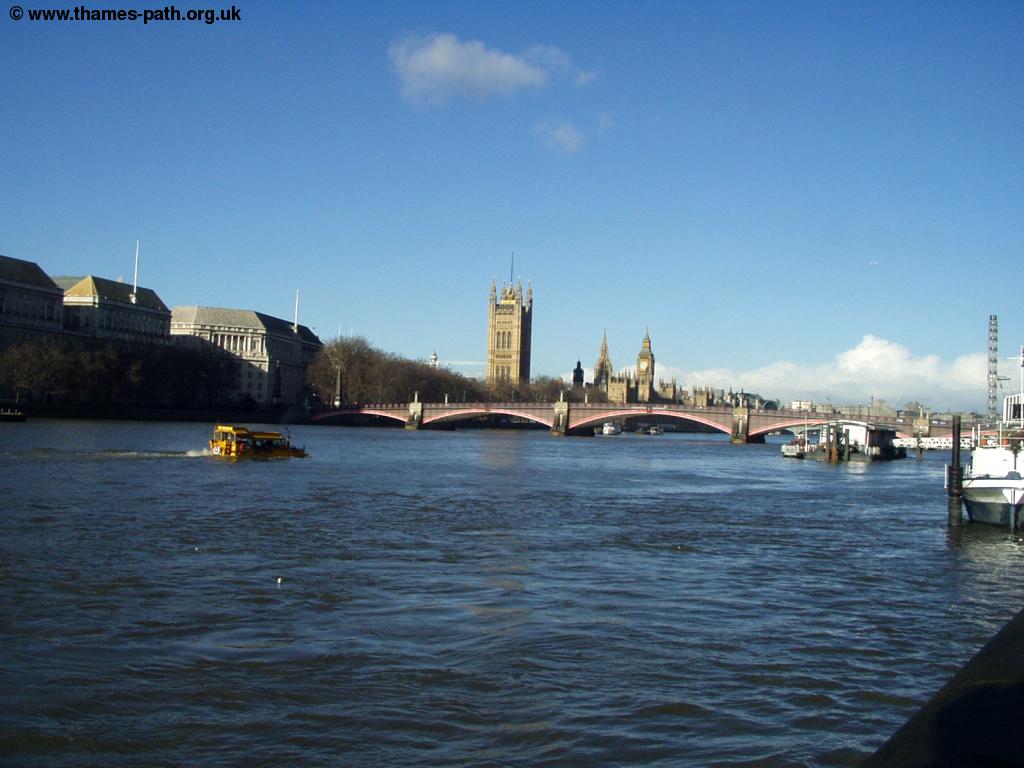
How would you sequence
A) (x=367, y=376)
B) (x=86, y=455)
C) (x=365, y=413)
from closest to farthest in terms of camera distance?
1. (x=86, y=455)
2. (x=365, y=413)
3. (x=367, y=376)

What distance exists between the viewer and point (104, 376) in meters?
86.6

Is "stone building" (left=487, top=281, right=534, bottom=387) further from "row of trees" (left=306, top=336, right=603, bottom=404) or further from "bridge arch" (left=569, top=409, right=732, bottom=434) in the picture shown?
"bridge arch" (left=569, top=409, right=732, bottom=434)

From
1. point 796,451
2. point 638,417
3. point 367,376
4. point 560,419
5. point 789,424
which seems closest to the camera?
point 796,451

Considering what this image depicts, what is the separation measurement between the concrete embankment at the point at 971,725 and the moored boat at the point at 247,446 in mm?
41778

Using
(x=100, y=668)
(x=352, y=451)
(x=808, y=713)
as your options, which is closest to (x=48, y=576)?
(x=100, y=668)

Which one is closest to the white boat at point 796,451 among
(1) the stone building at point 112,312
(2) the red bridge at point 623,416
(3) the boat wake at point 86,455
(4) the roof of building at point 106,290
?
(2) the red bridge at point 623,416

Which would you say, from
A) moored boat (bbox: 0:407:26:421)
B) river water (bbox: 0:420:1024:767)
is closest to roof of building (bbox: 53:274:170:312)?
moored boat (bbox: 0:407:26:421)

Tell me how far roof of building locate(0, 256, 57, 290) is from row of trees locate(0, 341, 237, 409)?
915 centimetres

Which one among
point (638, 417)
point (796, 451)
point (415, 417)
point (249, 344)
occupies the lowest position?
point (796, 451)

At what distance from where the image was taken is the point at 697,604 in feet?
47.0

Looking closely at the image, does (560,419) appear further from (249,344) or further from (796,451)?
(249,344)

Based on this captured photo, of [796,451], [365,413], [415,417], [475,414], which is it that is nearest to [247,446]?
[796,451]

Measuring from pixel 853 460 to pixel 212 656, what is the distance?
6796 cm

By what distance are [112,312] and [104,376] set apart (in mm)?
36073
